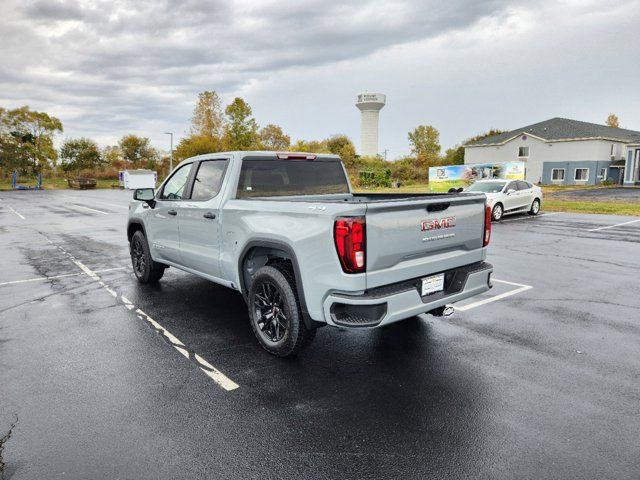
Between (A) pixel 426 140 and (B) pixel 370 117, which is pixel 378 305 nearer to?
(A) pixel 426 140

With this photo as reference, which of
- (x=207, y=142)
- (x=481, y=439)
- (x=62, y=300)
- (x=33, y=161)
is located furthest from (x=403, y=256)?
(x=33, y=161)

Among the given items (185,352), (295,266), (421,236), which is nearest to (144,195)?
(185,352)

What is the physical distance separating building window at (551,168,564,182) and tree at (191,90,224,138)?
39209 millimetres

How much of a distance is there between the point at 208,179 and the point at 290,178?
1004 millimetres

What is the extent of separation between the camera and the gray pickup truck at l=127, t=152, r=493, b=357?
3471 mm

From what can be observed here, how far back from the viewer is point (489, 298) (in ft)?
20.7

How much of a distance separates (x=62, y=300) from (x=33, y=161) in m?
67.7

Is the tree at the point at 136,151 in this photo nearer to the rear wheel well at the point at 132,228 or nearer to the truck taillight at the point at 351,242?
the rear wheel well at the point at 132,228

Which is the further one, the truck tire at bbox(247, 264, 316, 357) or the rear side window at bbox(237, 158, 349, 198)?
the rear side window at bbox(237, 158, 349, 198)

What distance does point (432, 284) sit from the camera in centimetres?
398

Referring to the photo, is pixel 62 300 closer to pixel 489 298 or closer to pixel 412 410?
pixel 412 410

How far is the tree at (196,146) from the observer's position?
49.3m

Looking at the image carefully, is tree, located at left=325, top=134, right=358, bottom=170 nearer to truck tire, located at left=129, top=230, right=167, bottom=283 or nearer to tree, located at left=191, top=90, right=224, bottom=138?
tree, located at left=191, top=90, right=224, bottom=138

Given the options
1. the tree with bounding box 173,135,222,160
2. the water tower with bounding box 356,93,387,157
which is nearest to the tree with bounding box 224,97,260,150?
the tree with bounding box 173,135,222,160
